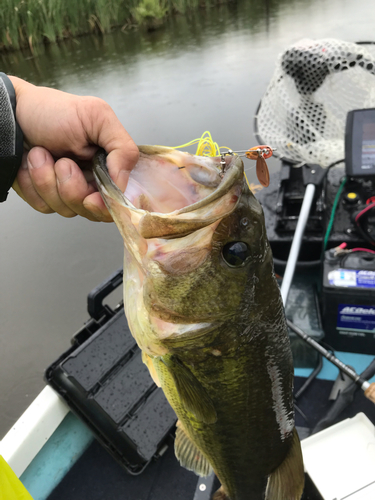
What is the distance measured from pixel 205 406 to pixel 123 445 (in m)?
1.46

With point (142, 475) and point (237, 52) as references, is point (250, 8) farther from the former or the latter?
point (142, 475)

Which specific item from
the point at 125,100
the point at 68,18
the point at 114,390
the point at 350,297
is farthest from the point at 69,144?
the point at 68,18

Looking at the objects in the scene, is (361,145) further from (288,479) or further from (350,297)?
(288,479)

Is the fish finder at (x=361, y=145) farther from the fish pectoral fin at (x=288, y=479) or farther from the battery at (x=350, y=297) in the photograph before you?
the fish pectoral fin at (x=288, y=479)

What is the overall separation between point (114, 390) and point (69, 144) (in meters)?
1.79

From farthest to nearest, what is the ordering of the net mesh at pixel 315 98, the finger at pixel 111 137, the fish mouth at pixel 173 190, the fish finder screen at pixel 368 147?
the net mesh at pixel 315 98
the fish finder screen at pixel 368 147
the finger at pixel 111 137
the fish mouth at pixel 173 190

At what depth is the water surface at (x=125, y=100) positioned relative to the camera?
14.3 ft

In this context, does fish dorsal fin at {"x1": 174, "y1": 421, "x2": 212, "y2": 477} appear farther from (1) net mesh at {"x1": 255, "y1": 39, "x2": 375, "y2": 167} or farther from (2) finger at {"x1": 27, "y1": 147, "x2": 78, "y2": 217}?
(1) net mesh at {"x1": 255, "y1": 39, "x2": 375, "y2": 167}

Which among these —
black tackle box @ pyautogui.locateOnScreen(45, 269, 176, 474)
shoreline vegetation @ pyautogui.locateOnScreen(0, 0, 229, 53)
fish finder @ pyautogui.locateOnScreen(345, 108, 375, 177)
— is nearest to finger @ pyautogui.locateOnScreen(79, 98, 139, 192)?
black tackle box @ pyautogui.locateOnScreen(45, 269, 176, 474)

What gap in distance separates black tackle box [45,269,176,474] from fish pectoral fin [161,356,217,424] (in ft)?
4.33

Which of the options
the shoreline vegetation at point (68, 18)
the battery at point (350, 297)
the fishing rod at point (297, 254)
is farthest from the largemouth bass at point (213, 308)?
the shoreline vegetation at point (68, 18)

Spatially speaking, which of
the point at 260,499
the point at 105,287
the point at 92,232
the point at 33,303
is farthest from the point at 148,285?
the point at 92,232

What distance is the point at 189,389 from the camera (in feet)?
3.86

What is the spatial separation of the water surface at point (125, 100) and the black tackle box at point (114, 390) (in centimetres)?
151
